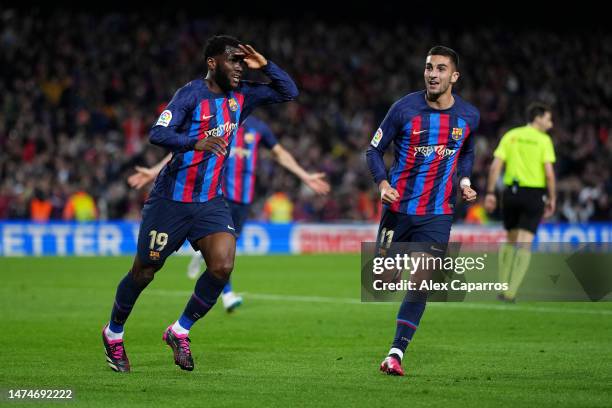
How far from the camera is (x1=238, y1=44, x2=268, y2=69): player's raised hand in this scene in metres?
8.52

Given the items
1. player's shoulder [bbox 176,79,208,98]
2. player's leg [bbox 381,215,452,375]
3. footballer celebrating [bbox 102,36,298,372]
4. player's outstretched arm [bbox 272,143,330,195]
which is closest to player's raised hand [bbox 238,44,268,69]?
footballer celebrating [bbox 102,36,298,372]

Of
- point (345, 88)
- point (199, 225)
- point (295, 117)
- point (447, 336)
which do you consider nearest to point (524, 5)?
point (345, 88)

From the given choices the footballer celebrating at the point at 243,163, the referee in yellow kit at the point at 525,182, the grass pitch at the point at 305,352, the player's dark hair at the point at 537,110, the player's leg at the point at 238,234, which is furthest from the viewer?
the player's dark hair at the point at 537,110

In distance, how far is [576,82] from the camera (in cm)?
3322

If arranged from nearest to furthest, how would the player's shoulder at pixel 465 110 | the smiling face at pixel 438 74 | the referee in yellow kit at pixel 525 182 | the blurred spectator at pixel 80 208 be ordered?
the smiling face at pixel 438 74 → the player's shoulder at pixel 465 110 → the referee in yellow kit at pixel 525 182 → the blurred spectator at pixel 80 208

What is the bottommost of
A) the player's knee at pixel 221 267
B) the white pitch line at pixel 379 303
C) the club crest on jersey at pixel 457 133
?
the white pitch line at pixel 379 303

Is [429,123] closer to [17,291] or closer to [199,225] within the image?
[199,225]

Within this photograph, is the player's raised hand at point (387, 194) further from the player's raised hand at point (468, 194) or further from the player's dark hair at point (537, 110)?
the player's dark hair at point (537, 110)

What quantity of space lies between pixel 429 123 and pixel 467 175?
598mm

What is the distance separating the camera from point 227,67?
844 centimetres

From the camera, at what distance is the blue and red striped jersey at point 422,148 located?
849 centimetres

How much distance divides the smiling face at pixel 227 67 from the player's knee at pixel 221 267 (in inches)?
53.1

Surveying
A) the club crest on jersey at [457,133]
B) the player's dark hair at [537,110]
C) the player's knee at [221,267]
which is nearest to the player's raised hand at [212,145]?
the player's knee at [221,267]

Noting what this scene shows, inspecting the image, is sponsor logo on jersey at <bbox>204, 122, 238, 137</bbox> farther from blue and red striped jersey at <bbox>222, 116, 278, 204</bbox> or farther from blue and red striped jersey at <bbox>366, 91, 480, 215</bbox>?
blue and red striped jersey at <bbox>222, 116, 278, 204</bbox>
